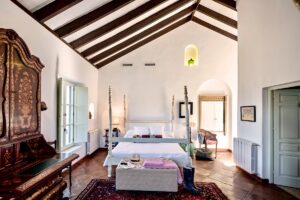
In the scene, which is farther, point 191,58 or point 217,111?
point 217,111

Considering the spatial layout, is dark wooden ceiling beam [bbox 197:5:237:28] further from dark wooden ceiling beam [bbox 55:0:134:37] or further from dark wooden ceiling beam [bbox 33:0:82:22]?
dark wooden ceiling beam [bbox 33:0:82:22]

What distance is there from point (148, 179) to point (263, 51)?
11.8ft

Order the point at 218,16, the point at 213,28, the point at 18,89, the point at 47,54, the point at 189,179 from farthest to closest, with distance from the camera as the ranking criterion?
the point at 213,28, the point at 218,16, the point at 47,54, the point at 189,179, the point at 18,89

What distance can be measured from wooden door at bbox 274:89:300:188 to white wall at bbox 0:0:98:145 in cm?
469

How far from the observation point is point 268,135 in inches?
188

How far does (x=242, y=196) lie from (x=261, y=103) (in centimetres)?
204

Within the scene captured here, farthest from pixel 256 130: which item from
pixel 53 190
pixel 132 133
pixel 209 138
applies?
pixel 53 190

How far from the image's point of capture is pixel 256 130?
16.9ft

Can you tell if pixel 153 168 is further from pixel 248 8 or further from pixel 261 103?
pixel 248 8

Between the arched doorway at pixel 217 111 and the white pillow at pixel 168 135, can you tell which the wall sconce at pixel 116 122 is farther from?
the arched doorway at pixel 217 111

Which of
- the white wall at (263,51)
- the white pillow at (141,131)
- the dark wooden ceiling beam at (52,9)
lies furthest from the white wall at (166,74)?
the dark wooden ceiling beam at (52,9)

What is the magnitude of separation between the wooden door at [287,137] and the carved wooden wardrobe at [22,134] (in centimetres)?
410

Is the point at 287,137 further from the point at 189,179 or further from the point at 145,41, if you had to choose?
the point at 145,41

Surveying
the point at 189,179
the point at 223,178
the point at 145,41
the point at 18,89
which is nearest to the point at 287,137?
the point at 223,178
